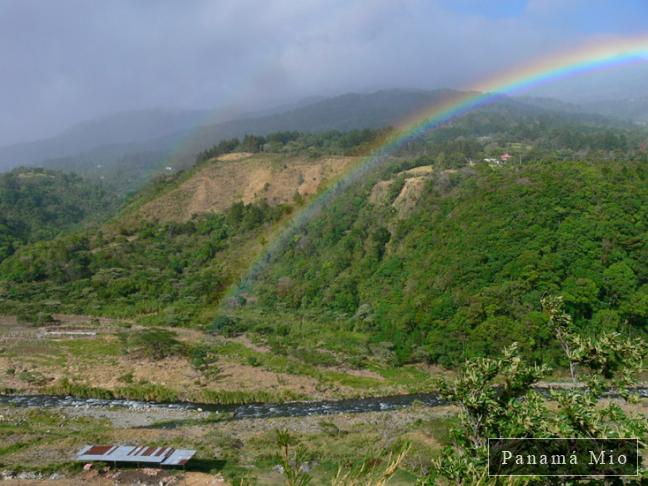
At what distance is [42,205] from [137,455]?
72.5 m

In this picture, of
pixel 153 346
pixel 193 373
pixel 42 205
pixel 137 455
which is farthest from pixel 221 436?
pixel 42 205

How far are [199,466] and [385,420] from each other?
789cm

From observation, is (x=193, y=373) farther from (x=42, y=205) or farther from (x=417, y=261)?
(x=42, y=205)

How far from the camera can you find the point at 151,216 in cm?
5622

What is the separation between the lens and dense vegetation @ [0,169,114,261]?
6161 centimetres

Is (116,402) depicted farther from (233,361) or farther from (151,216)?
(151,216)

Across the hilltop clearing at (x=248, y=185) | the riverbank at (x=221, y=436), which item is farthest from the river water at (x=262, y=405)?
the hilltop clearing at (x=248, y=185)

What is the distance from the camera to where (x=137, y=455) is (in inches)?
602

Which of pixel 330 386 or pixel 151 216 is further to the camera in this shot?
pixel 151 216

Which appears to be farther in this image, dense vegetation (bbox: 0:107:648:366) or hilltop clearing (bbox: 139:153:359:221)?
hilltop clearing (bbox: 139:153:359:221)

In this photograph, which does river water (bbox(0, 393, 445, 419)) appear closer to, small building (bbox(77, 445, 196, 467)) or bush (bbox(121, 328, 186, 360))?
bush (bbox(121, 328, 186, 360))

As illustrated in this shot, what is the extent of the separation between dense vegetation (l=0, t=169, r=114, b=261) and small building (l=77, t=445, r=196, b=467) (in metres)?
43.3

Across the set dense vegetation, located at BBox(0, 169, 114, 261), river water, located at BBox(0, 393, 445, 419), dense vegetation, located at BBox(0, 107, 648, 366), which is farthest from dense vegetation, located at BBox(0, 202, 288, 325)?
river water, located at BBox(0, 393, 445, 419)

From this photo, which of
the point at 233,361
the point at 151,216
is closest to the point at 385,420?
the point at 233,361
